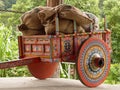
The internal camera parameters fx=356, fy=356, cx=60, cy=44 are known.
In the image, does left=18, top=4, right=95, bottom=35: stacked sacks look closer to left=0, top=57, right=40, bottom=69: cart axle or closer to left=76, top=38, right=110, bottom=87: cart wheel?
left=76, top=38, right=110, bottom=87: cart wheel

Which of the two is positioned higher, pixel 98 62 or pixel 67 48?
pixel 67 48

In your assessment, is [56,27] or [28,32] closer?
[56,27]

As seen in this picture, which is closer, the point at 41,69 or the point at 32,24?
the point at 32,24

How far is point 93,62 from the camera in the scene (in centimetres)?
451

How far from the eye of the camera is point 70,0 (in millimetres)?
11281

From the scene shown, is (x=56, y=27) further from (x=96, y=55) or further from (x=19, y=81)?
(x=19, y=81)

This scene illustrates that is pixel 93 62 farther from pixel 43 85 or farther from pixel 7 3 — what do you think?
pixel 7 3

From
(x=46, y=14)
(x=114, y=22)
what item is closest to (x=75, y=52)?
(x=46, y=14)

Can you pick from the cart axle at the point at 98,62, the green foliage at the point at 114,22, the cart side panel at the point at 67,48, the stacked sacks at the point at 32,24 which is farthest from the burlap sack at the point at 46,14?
the green foliage at the point at 114,22

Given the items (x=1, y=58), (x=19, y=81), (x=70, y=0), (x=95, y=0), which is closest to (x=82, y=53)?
(x=19, y=81)

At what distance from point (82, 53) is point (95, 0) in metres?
8.53

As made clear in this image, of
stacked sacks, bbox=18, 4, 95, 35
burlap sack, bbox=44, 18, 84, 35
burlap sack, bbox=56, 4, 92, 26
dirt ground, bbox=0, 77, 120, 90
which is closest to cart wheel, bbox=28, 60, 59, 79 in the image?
dirt ground, bbox=0, 77, 120, 90

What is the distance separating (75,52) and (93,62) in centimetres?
27

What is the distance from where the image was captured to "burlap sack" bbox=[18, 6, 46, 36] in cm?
460
